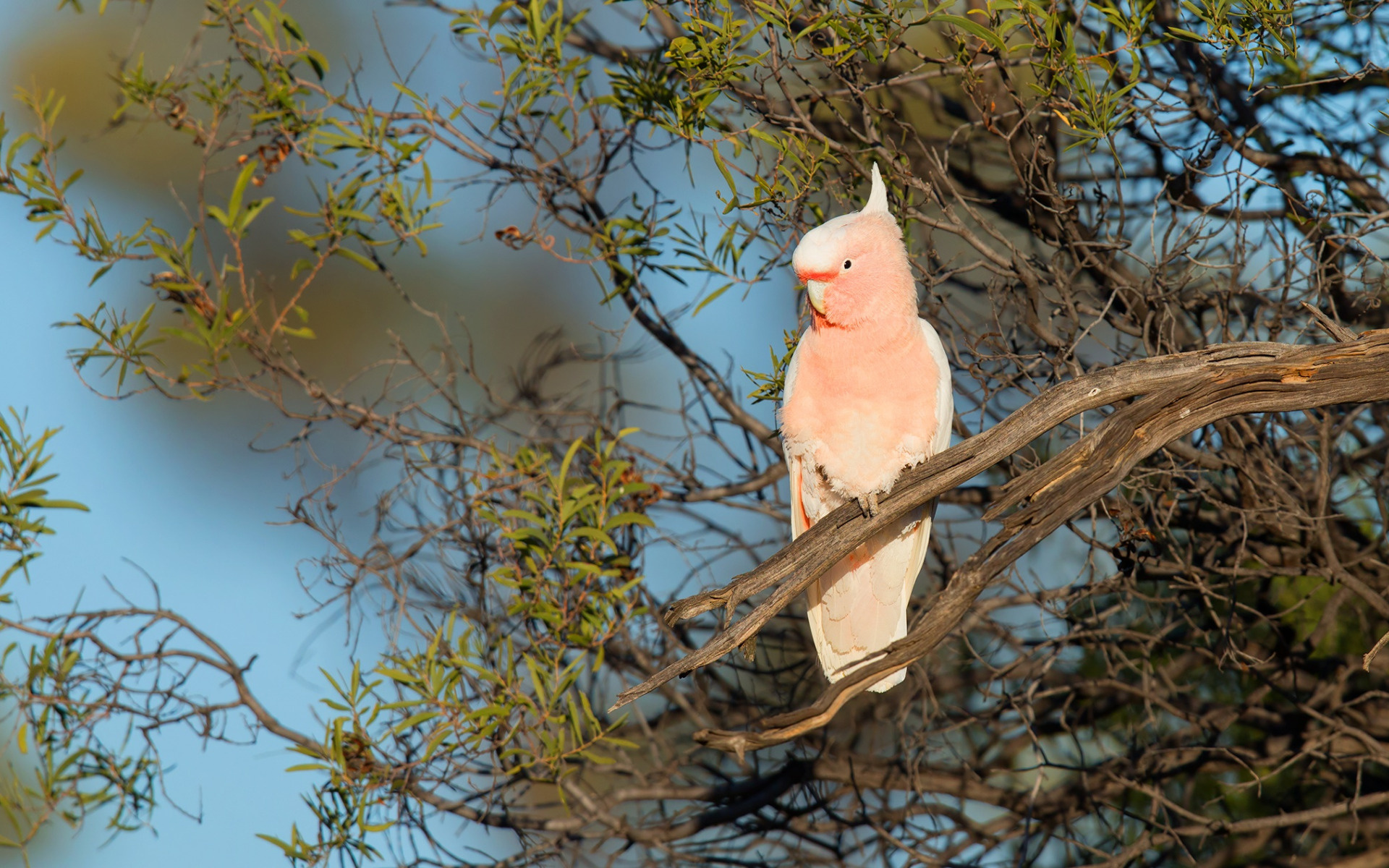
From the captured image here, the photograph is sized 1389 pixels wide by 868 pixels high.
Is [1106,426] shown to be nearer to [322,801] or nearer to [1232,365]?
[1232,365]

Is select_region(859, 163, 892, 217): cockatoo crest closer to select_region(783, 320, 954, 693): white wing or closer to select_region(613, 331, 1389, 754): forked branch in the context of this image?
select_region(783, 320, 954, 693): white wing

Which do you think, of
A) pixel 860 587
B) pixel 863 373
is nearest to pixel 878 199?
pixel 863 373

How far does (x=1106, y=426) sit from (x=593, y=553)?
62.2 inches

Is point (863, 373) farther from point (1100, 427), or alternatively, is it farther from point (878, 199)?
point (1100, 427)

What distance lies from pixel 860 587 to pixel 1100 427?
3.13ft

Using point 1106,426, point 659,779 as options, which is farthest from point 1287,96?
point 659,779

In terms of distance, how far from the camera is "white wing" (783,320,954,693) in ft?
8.81

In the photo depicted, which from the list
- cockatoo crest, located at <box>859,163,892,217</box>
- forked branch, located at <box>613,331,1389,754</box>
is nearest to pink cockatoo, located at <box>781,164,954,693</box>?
cockatoo crest, located at <box>859,163,892,217</box>

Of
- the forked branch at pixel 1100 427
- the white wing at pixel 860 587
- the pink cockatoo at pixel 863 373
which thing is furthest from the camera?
the white wing at pixel 860 587

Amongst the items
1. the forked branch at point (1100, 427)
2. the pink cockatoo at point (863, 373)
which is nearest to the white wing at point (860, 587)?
the pink cockatoo at point (863, 373)

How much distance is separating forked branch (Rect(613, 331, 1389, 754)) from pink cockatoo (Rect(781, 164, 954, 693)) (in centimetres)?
26

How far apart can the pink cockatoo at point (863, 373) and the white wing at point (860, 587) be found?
0.03m

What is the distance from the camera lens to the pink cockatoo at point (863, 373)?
7.47 feet

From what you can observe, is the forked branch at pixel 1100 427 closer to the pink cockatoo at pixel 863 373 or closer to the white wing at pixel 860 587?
the pink cockatoo at pixel 863 373
